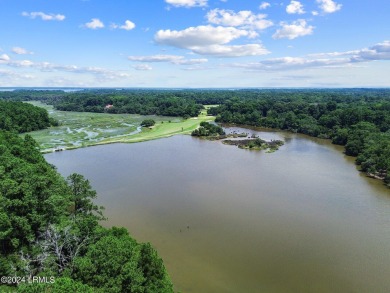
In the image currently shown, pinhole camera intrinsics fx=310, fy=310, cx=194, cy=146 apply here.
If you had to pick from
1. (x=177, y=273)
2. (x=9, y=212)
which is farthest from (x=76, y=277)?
(x=177, y=273)

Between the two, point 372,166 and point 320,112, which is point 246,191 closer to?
point 372,166

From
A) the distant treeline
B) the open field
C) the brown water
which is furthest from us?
the distant treeline

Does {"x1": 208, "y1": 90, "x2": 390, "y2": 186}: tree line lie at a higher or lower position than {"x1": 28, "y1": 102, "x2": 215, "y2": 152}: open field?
higher

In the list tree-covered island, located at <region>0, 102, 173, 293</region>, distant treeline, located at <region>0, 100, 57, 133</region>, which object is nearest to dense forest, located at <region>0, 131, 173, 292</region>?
tree-covered island, located at <region>0, 102, 173, 293</region>

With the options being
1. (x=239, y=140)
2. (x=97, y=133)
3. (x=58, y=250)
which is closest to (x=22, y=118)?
(x=97, y=133)

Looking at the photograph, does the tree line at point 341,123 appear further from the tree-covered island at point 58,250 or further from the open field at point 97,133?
the tree-covered island at point 58,250

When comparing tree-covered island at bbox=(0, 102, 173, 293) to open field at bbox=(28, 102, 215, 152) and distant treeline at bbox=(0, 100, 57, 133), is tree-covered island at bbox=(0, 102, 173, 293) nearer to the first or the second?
open field at bbox=(28, 102, 215, 152)

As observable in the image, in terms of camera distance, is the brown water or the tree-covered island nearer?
the tree-covered island
